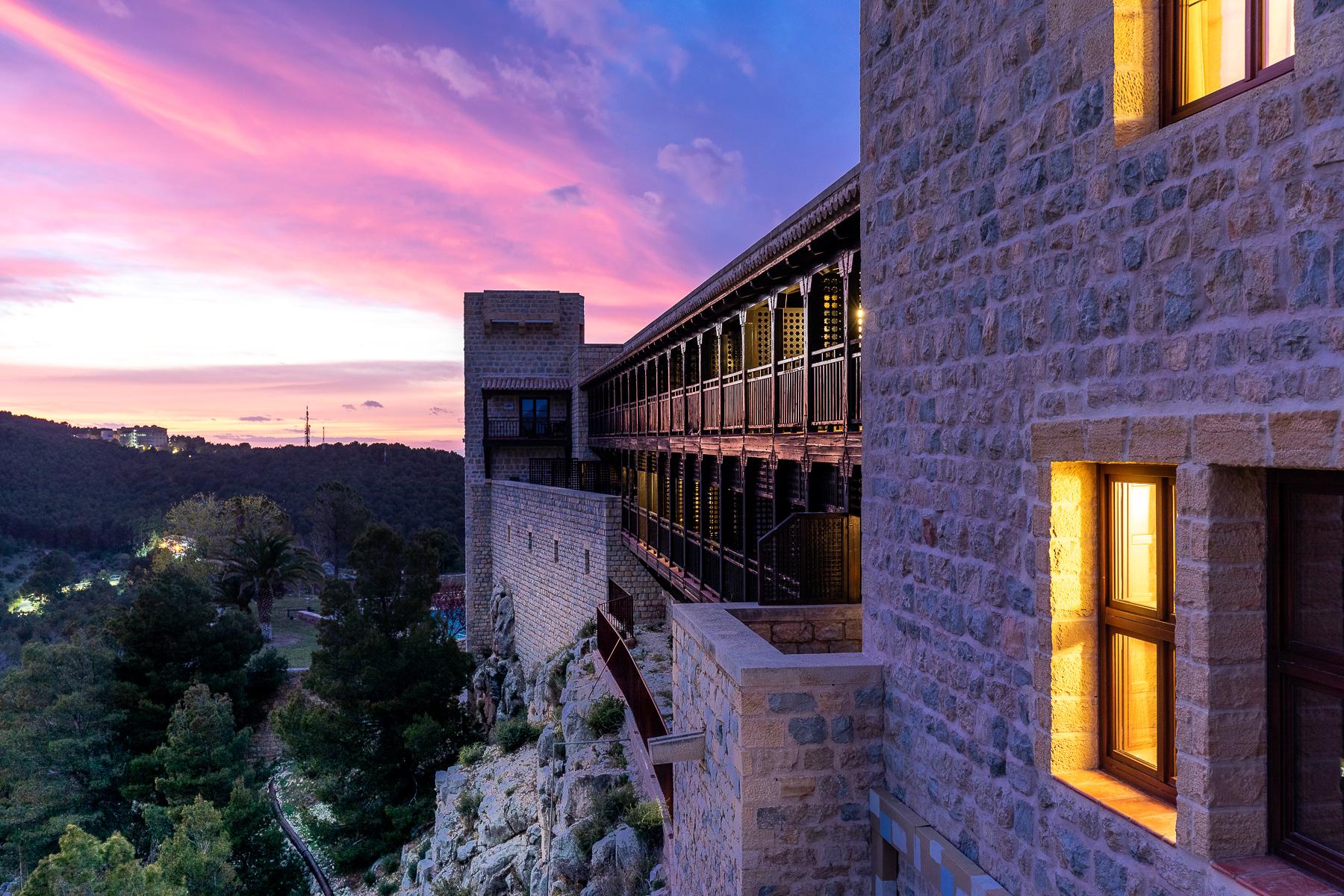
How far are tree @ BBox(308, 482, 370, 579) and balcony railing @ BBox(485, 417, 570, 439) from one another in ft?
110

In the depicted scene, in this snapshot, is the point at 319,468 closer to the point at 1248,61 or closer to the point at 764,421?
the point at 764,421

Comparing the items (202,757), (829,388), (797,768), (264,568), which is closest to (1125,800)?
(797,768)

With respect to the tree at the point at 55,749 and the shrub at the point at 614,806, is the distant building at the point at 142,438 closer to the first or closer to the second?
the tree at the point at 55,749

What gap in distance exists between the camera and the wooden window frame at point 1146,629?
3.55 metres

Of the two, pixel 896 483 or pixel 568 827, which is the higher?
pixel 896 483

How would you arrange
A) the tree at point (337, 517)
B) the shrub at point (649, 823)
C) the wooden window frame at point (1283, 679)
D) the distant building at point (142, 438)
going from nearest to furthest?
1. the wooden window frame at point (1283, 679)
2. the shrub at point (649, 823)
3. the tree at point (337, 517)
4. the distant building at point (142, 438)

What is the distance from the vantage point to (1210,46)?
332 centimetres

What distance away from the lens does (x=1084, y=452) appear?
3.69 metres

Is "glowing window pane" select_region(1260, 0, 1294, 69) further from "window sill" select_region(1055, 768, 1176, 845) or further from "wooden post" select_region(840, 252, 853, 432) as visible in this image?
"wooden post" select_region(840, 252, 853, 432)

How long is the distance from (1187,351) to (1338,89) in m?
0.95

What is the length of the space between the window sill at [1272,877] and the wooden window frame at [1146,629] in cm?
50

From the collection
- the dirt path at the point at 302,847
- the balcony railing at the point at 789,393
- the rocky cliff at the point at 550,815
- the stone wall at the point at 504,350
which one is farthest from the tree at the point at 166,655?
the balcony railing at the point at 789,393

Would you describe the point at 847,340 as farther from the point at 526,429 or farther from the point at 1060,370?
the point at 526,429

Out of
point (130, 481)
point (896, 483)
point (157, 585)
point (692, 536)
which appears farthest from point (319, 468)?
point (896, 483)
